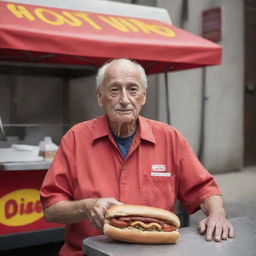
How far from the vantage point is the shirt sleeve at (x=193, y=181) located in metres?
2.66

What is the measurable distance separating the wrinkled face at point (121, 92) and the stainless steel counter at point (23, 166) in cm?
217

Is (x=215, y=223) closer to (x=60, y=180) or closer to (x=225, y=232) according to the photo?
(x=225, y=232)

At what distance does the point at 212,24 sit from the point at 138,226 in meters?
7.87

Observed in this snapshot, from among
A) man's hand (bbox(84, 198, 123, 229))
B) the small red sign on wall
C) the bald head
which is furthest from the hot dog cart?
the small red sign on wall

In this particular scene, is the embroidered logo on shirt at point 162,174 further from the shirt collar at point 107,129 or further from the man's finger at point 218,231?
the man's finger at point 218,231

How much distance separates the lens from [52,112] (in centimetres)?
784

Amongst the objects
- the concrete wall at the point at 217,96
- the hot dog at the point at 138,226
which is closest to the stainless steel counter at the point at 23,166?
the hot dog at the point at 138,226

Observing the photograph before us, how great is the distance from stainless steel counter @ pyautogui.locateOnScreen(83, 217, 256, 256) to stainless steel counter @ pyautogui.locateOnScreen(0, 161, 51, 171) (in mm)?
2547

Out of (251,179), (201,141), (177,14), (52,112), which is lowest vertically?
(251,179)

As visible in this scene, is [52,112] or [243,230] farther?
[52,112]

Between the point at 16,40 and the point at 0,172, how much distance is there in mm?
1290

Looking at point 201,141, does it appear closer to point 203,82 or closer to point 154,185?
point 203,82

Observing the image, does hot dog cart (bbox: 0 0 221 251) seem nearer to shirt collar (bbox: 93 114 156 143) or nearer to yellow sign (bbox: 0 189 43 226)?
yellow sign (bbox: 0 189 43 226)

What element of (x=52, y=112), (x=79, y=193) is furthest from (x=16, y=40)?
(x=52, y=112)
